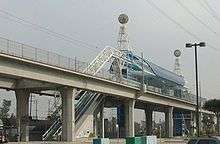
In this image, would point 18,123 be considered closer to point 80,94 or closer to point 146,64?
point 80,94

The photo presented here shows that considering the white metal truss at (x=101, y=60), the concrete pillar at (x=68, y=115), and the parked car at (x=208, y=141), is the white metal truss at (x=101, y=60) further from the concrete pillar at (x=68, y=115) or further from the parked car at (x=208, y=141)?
the parked car at (x=208, y=141)

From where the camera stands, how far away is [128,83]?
81.2 meters

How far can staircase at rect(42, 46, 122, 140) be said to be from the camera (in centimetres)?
7269

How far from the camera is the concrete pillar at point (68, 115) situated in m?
61.4

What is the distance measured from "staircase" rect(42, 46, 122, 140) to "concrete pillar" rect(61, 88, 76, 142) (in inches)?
226

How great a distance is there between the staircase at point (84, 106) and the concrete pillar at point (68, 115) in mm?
5731

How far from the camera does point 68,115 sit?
204ft

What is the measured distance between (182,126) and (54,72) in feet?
270

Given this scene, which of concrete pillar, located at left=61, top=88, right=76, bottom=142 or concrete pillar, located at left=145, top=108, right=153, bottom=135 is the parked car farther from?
concrete pillar, located at left=145, top=108, right=153, bottom=135


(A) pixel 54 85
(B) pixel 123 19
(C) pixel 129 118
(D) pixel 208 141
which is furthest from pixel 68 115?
(B) pixel 123 19

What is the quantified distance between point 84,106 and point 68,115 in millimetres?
15981

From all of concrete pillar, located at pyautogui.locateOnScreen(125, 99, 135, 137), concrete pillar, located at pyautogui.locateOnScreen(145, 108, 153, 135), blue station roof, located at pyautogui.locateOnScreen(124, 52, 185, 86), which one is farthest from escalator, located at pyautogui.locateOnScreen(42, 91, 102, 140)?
concrete pillar, located at pyautogui.locateOnScreen(145, 108, 153, 135)

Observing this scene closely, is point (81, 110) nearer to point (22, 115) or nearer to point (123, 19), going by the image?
point (22, 115)

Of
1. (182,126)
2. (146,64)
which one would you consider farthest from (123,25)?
(182,126)
